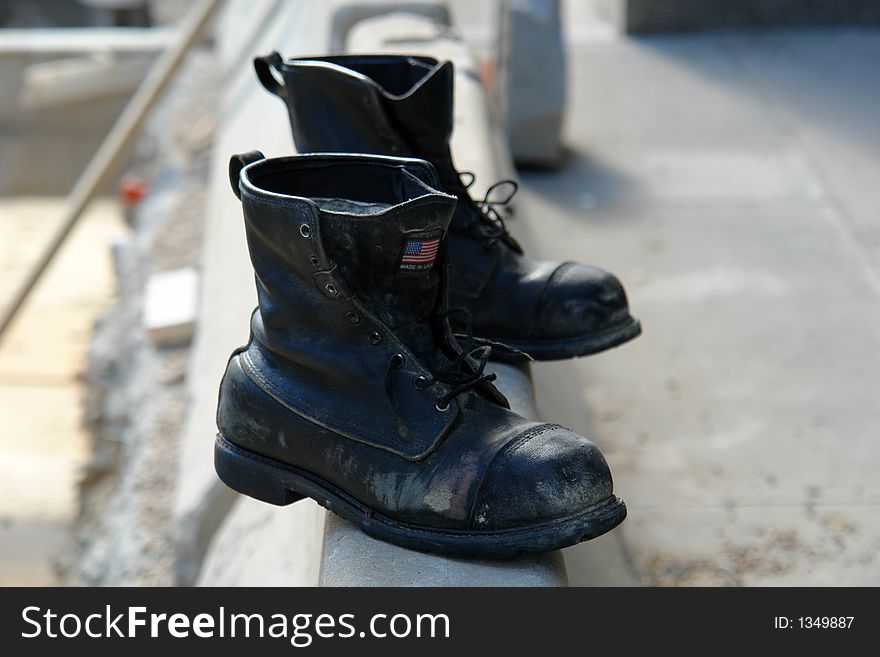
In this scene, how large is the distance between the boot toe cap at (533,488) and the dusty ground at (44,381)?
3133 mm

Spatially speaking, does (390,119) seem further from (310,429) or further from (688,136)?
(688,136)

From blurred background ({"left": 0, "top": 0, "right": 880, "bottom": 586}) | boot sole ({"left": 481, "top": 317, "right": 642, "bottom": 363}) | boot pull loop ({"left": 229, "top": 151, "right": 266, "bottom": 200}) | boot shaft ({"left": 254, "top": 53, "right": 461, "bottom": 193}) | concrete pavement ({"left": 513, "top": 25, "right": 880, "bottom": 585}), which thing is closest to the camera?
boot pull loop ({"left": 229, "top": 151, "right": 266, "bottom": 200})

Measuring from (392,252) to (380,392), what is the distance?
0.19 metres

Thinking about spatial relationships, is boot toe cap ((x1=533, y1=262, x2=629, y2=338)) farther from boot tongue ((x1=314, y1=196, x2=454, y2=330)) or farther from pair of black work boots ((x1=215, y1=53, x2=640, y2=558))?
boot tongue ((x1=314, y1=196, x2=454, y2=330))

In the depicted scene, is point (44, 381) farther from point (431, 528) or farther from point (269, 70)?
point (431, 528)

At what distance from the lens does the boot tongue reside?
1.47 metres

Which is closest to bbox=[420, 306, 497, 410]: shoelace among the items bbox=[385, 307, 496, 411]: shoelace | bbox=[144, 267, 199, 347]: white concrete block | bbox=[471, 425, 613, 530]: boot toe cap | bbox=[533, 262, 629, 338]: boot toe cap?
bbox=[385, 307, 496, 411]: shoelace

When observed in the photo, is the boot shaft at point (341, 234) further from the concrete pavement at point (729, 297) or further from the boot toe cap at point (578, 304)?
the concrete pavement at point (729, 297)

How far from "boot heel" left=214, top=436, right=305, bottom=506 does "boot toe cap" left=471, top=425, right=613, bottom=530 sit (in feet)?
1.07

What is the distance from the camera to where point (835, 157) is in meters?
4.76

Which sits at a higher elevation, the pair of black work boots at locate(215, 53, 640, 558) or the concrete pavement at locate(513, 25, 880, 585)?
the pair of black work boots at locate(215, 53, 640, 558)

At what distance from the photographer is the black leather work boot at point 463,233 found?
1.95m

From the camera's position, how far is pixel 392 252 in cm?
149

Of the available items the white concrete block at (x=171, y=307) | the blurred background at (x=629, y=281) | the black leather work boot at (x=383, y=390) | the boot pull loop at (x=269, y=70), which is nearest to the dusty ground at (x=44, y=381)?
the blurred background at (x=629, y=281)
